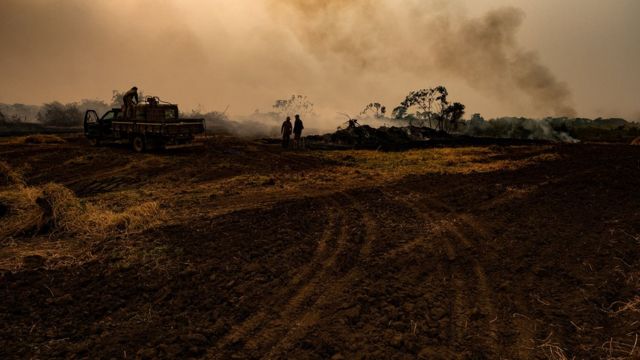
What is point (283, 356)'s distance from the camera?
3641mm

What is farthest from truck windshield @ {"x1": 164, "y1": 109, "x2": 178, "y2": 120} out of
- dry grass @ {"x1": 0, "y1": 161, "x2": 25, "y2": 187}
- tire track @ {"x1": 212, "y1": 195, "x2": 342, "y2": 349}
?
tire track @ {"x1": 212, "y1": 195, "x2": 342, "y2": 349}

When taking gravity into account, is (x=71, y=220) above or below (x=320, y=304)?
above

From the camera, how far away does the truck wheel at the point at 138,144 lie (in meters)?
18.4

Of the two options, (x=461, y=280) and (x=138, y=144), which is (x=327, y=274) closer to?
(x=461, y=280)

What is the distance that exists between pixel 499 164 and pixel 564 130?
160ft

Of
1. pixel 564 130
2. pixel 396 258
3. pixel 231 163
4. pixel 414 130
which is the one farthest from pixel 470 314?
pixel 564 130

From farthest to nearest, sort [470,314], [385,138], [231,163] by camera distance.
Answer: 1. [385,138]
2. [231,163]
3. [470,314]

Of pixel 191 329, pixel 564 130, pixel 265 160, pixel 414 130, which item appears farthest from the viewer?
pixel 564 130

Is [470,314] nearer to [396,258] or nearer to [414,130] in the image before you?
[396,258]

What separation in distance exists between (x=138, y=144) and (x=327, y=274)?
1587cm

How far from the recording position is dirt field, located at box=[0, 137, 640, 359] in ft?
12.8

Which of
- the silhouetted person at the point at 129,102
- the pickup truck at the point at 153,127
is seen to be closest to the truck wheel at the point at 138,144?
the pickup truck at the point at 153,127

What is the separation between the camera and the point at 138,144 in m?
18.5

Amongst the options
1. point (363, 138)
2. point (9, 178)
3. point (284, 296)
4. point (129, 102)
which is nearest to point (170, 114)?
point (129, 102)
